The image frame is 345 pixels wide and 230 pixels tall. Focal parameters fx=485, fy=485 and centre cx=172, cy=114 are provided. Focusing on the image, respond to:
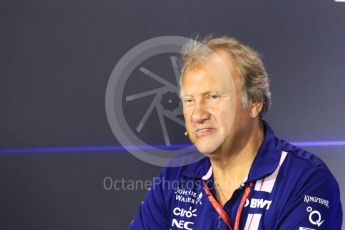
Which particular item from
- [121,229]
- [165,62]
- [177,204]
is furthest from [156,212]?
[165,62]

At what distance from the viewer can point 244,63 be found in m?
1.30

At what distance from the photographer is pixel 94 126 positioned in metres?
1.73

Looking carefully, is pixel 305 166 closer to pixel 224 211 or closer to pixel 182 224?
pixel 224 211

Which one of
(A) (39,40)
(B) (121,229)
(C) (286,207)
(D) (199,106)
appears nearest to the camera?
(C) (286,207)

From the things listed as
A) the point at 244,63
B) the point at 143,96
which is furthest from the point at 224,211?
the point at 143,96

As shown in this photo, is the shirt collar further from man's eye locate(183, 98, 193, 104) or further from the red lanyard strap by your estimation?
man's eye locate(183, 98, 193, 104)

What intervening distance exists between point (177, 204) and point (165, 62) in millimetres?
590

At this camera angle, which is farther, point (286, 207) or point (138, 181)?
point (138, 181)

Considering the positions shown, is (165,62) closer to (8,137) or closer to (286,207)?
(8,137)

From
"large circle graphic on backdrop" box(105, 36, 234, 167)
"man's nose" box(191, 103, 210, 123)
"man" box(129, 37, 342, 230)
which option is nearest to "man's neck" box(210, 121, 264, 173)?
"man" box(129, 37, 342, 230)

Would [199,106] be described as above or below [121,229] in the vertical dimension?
above

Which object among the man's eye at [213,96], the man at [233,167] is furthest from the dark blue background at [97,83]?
the man's eye at [213,96]

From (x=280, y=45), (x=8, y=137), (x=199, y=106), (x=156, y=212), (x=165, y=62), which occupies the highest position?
(x=280, y=45)

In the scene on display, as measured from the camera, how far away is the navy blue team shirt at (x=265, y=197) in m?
1.17
